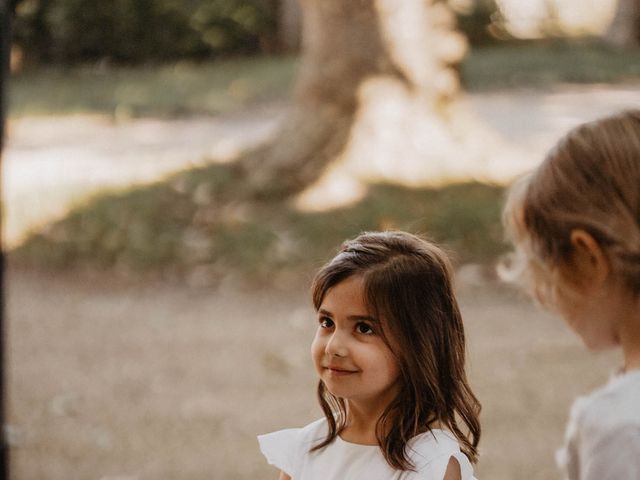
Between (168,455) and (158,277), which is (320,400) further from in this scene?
(158,277)

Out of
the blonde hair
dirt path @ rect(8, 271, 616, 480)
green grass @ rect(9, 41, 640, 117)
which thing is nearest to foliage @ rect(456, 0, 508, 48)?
green grass @ rect(9, 41, 640, 117)

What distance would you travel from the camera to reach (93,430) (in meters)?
4.09

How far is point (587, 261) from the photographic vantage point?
1497 mm

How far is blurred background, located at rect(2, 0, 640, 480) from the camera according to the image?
408 cm

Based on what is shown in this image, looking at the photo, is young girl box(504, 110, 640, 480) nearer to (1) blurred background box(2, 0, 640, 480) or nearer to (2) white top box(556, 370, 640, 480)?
(2) white top box(556, 370, 640, 480)

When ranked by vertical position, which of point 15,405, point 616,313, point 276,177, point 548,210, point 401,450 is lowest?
point 15,405

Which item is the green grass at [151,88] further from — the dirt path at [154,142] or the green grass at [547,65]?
the green grass at [547,65]

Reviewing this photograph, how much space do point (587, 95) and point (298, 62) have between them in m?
4.27

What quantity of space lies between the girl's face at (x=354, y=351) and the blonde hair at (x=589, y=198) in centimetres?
27

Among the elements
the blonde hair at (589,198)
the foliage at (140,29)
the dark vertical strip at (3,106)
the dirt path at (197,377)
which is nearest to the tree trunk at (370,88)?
the dirt path at (197,377)

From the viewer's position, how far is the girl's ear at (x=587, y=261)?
4.81ft

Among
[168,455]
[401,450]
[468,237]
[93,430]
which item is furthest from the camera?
[468,237]

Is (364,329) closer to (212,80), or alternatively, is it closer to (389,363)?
(389,363)

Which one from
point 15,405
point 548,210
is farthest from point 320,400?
point 15,405
